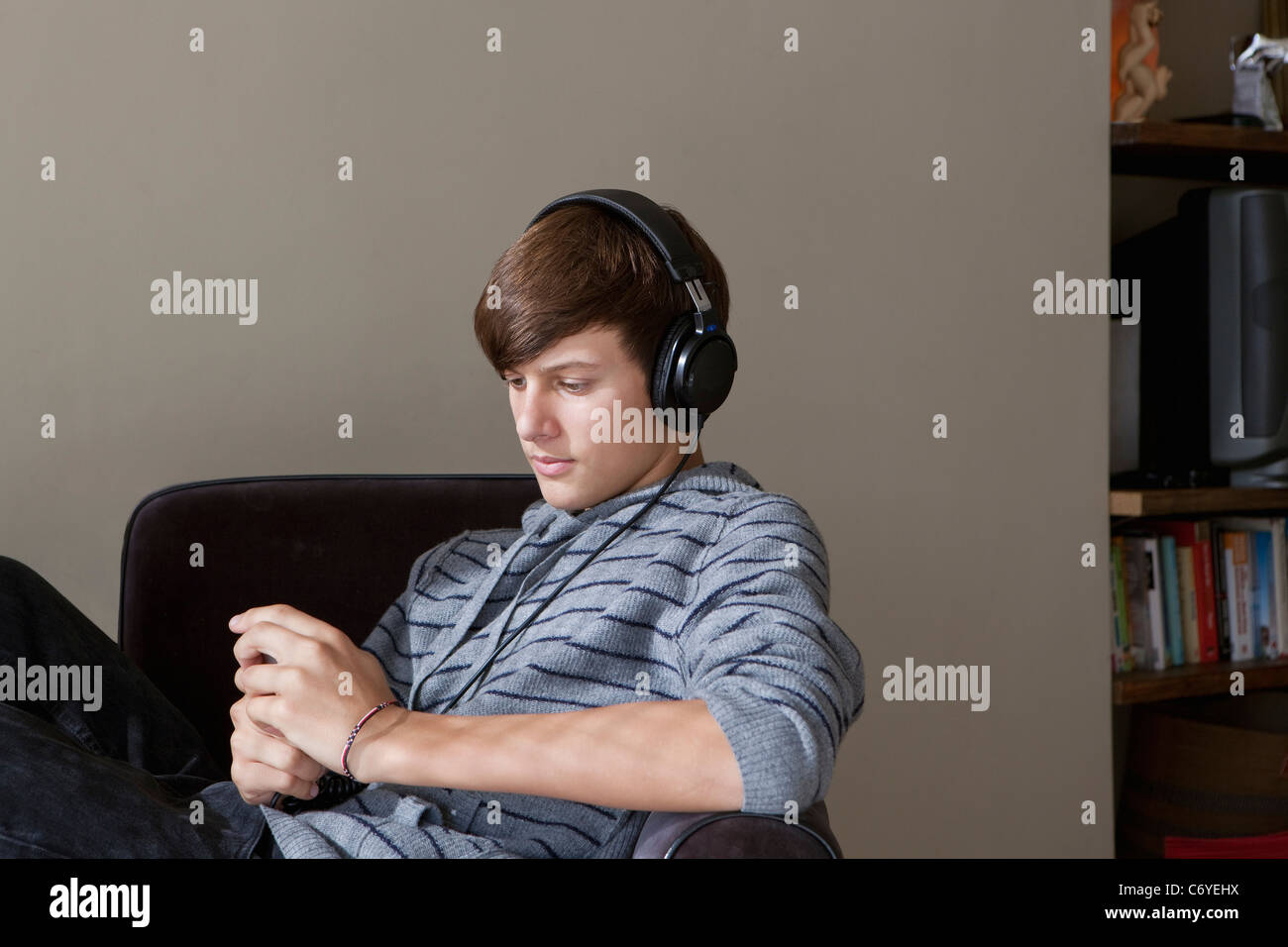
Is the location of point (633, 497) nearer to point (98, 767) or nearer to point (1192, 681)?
point (98, 767)

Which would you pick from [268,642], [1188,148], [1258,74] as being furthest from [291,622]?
[1258,74]

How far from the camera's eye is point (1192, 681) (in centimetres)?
182

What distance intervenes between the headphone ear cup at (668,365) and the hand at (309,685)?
0.32 meters

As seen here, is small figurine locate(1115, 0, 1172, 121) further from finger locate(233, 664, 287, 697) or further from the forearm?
finger locate(233, 664, 287, 697)

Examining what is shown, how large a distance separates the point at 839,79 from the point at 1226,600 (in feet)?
3.53

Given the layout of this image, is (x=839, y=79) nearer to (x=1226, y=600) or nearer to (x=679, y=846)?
(x=1226, y=600)

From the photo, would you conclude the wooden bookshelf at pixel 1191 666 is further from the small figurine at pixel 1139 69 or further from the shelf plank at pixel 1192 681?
the small figurine at pixel 1139 69

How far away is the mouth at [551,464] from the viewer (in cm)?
97

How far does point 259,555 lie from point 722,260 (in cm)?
82

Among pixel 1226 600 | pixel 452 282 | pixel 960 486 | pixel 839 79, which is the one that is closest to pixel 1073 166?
pixel 839 79

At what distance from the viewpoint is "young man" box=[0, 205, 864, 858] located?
2.47 ft

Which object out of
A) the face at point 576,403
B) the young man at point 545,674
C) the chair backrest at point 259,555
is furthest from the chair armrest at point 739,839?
the chair backrest at point 259,555

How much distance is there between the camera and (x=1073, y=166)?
1879mm

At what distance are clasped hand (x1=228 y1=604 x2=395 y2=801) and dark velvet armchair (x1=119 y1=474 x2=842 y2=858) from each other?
446 millimetres
